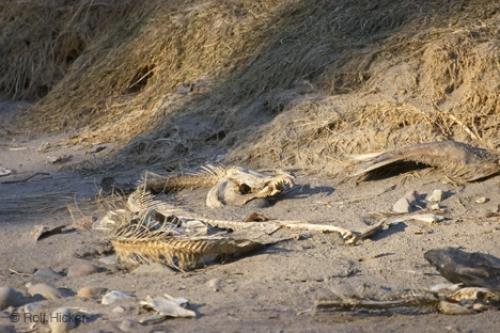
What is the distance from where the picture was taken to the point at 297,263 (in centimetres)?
418

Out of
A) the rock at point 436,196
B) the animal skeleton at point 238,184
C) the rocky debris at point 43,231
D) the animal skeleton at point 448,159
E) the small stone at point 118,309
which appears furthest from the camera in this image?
the animal skeleton at point 238,184

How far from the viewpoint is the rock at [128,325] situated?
355 centimetres

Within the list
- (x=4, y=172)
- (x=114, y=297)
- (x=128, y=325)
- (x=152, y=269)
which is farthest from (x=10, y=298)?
(x=4, y=172)

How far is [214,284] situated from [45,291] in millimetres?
664

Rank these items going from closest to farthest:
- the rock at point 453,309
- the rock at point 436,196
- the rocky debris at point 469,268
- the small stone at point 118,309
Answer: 1. the rock at point 453,309
2. the rocky debris at point 469,268
3. the small stone at point 118,309
4. the rock at point 436,196

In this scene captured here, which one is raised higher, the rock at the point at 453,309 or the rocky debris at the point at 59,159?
the rock at the point at 453,309

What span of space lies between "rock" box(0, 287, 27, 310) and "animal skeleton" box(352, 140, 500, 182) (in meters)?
Answer: 1.90

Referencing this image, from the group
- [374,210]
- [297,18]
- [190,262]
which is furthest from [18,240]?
[297,18]

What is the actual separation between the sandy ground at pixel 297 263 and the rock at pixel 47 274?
0.03 m

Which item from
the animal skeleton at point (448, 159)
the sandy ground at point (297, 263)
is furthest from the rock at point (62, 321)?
the animal skeleton at point (448, 159)

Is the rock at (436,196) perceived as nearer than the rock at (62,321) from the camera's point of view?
No

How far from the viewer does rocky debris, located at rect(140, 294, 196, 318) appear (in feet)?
12.0

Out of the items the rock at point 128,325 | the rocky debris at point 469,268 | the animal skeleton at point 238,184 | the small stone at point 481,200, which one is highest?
the rocky debris at point 469,268

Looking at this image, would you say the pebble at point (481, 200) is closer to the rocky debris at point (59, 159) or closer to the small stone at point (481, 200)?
the small stone at point (481, 200)
